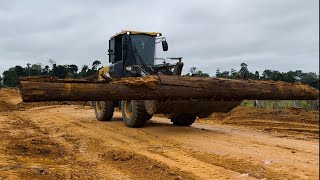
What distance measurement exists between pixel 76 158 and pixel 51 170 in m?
1.30

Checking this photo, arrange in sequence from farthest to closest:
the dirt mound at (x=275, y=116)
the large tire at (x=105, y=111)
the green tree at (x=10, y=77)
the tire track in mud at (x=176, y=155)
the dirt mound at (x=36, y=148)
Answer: the green tree at (x=10, y=77) → the dirt mound at (x=275, y=116) → the large tire at (x=105, y=111) → the dirt mound at (x=36, y=148) → the tire track in mud at (x=176, y=155)

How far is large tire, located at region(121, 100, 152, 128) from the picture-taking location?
11234 millimetres

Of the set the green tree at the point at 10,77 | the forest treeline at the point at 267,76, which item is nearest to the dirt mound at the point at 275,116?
the forest treeline at the point at 267,76

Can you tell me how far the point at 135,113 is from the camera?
11.4 metres

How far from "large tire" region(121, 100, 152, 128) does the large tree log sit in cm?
245

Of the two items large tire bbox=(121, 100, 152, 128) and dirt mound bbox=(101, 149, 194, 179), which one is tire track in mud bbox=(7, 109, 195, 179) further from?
large tire bbox=(121, 100, 152, 128)

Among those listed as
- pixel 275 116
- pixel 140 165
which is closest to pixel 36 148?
pixel 140 165

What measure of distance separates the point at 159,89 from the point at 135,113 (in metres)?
3.17

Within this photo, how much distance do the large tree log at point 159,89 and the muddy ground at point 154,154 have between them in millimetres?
1101

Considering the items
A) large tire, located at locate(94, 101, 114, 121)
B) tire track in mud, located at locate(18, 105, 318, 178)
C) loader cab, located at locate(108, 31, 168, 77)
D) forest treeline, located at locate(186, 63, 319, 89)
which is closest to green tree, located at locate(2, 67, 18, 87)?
forest treeline, located at locate(186, 63, 319, 89)

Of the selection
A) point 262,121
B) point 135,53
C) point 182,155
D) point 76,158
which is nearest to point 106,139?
point 76,158

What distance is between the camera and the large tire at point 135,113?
11.2 metres

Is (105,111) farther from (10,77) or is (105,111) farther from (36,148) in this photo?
(10,77)

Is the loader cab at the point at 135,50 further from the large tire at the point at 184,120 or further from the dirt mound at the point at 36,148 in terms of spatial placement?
the dirt mound at the point at 36,148
